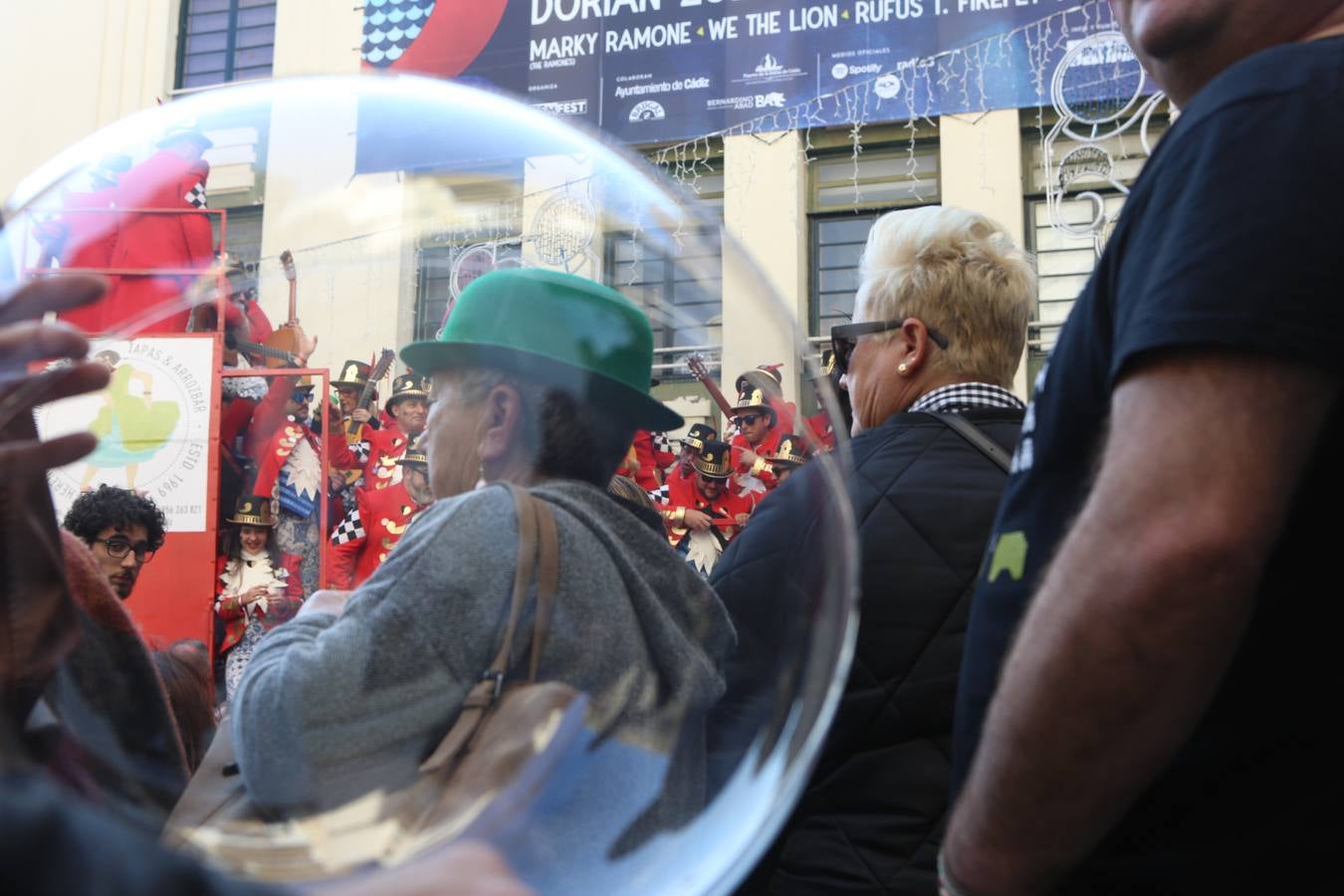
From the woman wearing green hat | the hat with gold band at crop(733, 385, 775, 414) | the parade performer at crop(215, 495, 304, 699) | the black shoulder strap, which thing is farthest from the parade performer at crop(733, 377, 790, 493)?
the black shoulder strap

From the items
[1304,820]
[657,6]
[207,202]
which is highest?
[657,6]

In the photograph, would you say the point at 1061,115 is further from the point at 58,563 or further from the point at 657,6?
the point at 58,563

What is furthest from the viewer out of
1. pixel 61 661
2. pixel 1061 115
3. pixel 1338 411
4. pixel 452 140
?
pixel 1061 115

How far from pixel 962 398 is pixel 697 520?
754mm

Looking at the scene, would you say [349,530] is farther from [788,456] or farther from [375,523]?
[788,456]

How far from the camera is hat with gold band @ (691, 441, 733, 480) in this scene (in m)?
0.88

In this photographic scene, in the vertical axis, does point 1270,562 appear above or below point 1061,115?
below

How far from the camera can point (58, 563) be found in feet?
2.25

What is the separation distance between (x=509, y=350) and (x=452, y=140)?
0.82 feet

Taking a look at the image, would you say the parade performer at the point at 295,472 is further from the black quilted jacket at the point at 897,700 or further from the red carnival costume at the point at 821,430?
the black quilted jacket at the point at 897,700

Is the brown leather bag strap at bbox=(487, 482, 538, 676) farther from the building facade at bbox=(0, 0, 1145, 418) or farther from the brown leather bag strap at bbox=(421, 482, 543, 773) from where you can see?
the building facade at bbox=(0, 0, 1145, 418)

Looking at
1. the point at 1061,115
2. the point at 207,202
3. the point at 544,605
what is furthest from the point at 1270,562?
the point at 1061,115

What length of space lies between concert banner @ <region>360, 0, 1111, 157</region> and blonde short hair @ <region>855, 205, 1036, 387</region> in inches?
222

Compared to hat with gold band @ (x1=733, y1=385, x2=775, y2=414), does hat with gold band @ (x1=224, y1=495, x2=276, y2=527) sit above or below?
below
